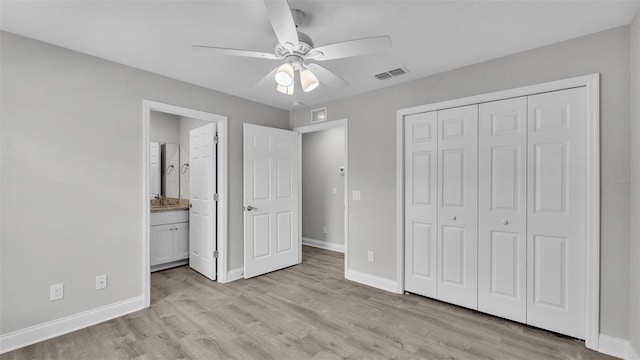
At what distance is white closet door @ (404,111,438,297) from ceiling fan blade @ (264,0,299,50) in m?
1.87

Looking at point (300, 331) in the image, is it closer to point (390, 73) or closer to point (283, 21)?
point (283, 21)

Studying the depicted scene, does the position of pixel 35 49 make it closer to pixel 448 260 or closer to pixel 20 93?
pixel 20 93

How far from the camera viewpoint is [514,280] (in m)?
2.53

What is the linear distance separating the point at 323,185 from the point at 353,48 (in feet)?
12.7

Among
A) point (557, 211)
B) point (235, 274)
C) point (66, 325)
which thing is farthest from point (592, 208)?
point (66, 325)

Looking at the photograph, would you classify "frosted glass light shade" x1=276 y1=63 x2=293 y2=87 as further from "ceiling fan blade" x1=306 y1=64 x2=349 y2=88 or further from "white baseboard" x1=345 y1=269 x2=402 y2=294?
"white baseboard" x1=345 y1=269 x2=402 y2=294

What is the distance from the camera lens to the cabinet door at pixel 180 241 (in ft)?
13.5

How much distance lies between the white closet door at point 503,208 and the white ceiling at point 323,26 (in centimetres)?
62

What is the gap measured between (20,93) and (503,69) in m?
4.05

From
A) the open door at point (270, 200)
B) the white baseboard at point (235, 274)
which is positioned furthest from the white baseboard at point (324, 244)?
the white baseboard at point (235, 274)

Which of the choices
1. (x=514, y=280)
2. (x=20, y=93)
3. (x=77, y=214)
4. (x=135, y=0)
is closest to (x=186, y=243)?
(x=77, y=214)

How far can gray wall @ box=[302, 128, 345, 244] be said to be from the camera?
5195mm

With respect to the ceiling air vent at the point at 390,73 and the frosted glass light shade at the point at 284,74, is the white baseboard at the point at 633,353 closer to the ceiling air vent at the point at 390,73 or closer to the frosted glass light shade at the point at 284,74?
the ceiling air vent at the point at 390,73

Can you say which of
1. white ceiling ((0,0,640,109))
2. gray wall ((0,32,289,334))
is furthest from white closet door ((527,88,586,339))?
gray wall ((0,32,289,334))
